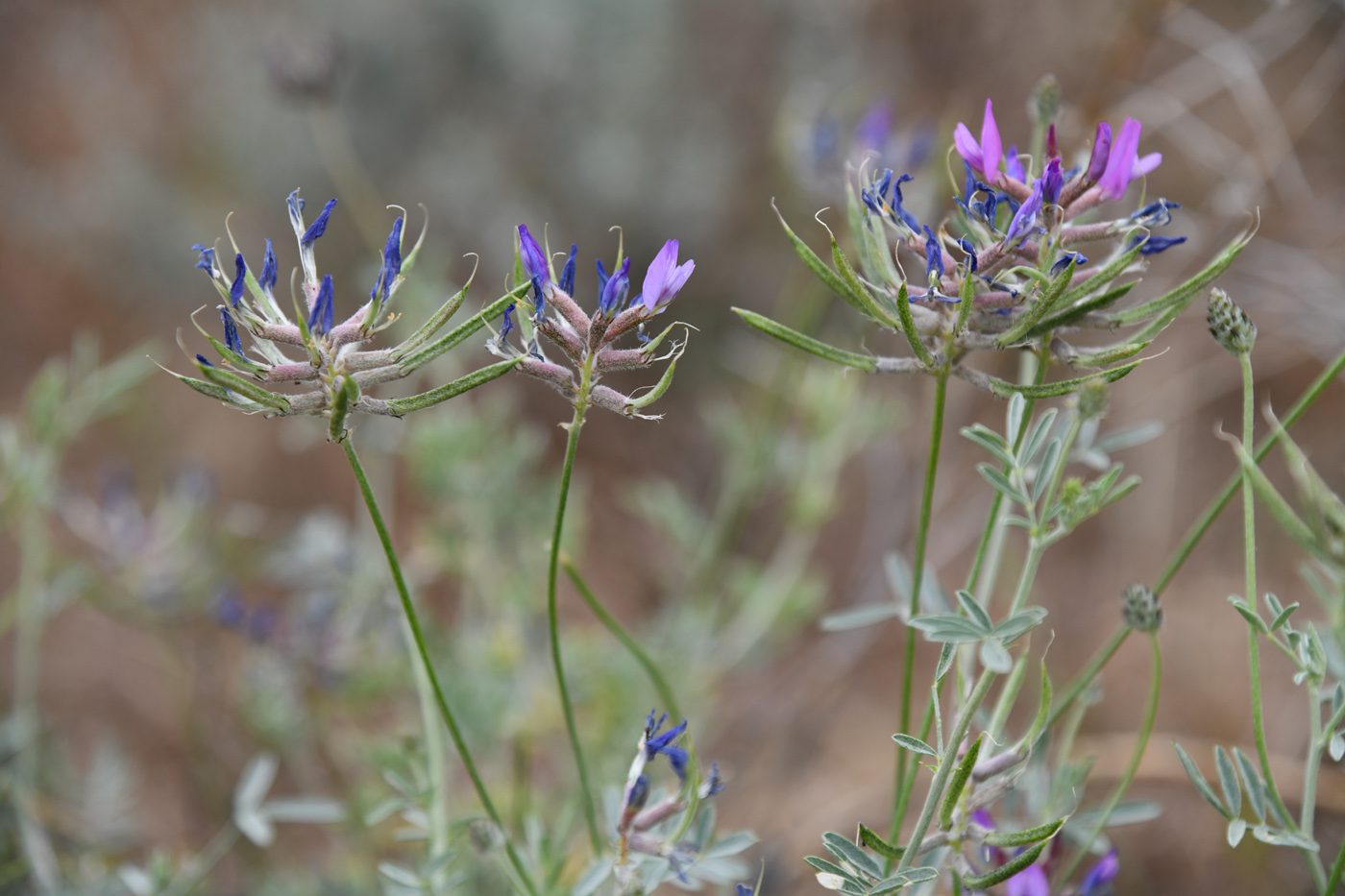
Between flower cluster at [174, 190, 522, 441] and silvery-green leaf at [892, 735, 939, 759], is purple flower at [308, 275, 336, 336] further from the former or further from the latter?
silvery-green leaf at [892, 735, 939, 759]

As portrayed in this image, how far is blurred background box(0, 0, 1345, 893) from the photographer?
253cm

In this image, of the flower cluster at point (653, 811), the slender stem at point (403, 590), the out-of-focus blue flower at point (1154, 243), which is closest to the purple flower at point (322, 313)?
the slender stem at point (403, 590)

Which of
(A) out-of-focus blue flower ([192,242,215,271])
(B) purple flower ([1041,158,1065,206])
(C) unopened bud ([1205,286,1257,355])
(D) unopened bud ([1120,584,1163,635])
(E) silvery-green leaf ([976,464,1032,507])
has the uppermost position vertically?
(B) purple flower ([1041,158,1065,206])

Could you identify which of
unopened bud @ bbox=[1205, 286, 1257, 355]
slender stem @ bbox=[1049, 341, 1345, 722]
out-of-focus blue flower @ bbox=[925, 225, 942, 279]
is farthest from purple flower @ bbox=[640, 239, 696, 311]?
unopened bud @ bbox=[1205, 286, 1257, 355]

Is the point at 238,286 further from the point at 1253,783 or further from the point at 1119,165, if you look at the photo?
the point at 1253,783

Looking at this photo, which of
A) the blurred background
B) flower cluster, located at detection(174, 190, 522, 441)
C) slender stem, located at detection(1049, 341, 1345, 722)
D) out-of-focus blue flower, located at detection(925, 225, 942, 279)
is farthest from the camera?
the blurred background

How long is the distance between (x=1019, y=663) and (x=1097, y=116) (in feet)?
6.30

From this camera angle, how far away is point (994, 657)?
3.37ft

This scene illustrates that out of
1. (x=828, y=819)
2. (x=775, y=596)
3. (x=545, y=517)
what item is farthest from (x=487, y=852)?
(x=828, y=819)

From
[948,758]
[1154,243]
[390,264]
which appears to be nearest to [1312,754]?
[948,758]

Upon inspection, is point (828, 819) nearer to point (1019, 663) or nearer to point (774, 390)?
point (774, 390)

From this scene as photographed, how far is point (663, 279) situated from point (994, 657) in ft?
1.77

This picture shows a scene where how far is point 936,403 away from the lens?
1.05m

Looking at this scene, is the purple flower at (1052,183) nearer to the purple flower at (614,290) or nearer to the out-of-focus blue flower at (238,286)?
the purple flower at (614,290)
